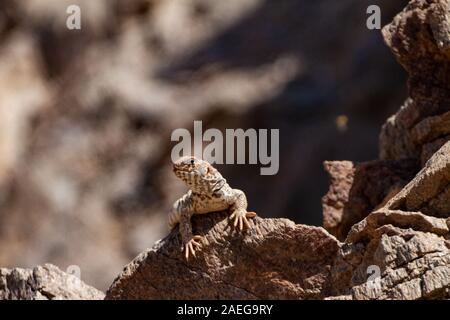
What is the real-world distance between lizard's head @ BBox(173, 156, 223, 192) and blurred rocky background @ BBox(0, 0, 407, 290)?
831cm

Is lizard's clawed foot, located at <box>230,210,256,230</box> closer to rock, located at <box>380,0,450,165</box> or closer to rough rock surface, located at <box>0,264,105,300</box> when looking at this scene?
rough rock surface, located at <box>0,264,105,300</box>

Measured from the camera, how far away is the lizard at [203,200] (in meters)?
8.09

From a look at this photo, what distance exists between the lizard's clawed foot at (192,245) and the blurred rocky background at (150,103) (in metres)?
8.19

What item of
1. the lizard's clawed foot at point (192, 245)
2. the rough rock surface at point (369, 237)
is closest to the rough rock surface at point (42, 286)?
the rough rock surface at point (369, 237)

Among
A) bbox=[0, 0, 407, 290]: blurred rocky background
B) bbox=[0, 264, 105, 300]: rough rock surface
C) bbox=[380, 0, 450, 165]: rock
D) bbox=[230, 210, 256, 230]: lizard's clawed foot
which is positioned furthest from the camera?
bbox=[0, 0, 407, 290]: blurred rocky background

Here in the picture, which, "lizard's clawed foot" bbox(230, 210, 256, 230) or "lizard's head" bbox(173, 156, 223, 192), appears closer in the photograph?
"lizard's head" bbox(173, 156, 223, 192)

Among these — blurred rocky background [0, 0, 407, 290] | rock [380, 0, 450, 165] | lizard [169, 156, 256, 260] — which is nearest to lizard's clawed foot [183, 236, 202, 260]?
lizard [169, 156, 256, 260]

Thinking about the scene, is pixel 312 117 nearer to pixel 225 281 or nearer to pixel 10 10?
pixel 10 10

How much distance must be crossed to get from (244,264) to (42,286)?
1.92 metres

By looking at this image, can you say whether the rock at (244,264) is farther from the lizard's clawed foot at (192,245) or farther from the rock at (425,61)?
the rock at (425,61)

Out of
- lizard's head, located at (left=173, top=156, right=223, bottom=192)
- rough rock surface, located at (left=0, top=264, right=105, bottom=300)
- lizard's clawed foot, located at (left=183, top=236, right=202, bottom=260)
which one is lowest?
rough rock surface, located at (left=0, top=264, right=105, bottom=300)

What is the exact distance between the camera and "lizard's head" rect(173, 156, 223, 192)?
26.3ft

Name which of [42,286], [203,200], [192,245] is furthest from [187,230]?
[42,286]

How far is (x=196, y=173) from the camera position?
8055 mm
